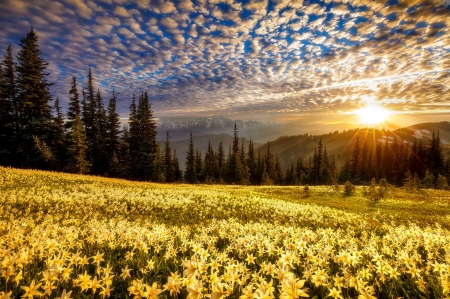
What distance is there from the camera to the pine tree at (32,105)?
3766 cm

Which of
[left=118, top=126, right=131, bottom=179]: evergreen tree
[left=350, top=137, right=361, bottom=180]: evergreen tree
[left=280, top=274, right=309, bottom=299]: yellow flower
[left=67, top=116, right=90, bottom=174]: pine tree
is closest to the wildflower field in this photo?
[left=280, top=274, right=309, bottom=299]: yellow flower

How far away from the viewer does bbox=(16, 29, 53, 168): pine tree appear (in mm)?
37656

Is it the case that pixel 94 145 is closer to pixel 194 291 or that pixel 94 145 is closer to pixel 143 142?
pixel 143 142

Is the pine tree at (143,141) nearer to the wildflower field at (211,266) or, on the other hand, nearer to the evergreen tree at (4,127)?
the evergreen tree at (4,127)

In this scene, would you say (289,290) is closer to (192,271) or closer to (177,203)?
(192,271)

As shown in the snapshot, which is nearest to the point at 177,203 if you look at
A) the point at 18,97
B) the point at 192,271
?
the point at 192,271

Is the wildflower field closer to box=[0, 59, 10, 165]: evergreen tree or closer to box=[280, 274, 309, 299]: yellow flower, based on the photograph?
box=[280, 274, 309, 299]: yellow flower

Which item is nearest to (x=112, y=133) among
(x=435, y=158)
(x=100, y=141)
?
(x=100, y=141)

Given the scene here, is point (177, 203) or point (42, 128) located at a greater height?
point (42, 128)

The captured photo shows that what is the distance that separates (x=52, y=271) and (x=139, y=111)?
63.3 m

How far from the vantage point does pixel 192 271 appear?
93.0 inches

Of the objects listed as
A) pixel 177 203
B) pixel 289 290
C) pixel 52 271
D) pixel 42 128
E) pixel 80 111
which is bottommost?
pixel 177 203

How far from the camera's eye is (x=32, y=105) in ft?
127

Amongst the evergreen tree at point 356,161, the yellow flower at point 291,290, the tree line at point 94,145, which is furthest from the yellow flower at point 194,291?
the evergreen tree at point 356,161
